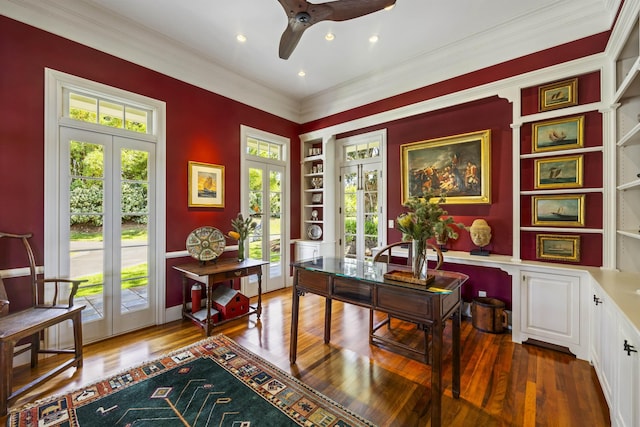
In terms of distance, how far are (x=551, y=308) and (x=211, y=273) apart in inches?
144

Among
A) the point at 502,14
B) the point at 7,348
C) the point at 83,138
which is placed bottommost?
the point at 7,348

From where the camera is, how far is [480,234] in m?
3.31

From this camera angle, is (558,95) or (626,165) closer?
(626,165)

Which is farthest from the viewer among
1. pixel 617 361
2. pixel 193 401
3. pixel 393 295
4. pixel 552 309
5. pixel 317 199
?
pixel 317 199

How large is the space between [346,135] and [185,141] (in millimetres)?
2662

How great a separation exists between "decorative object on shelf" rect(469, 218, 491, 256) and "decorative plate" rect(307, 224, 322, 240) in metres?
2.60

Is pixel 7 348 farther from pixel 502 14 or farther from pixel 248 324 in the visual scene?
pixel 502 14

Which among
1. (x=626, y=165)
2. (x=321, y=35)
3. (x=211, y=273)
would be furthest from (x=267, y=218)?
(x=626, y=165)

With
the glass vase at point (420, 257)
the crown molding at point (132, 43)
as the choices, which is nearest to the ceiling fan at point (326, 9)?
the glass vase at point (420, 257)

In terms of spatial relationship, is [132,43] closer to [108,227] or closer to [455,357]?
[108,227]

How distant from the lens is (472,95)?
3354 mm

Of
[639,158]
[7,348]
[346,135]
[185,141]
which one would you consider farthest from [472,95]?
[7,348]

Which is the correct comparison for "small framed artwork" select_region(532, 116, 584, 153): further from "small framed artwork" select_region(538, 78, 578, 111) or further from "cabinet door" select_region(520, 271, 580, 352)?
"cabinet door" select_region(520, 271, 580, 352)

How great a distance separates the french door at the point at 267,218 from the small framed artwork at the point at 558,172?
3.72 metres
